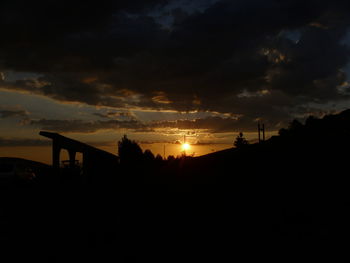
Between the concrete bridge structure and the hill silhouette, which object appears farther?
the concrete bridge structure

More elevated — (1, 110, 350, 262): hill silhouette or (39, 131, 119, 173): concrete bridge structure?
(39, 131, 119, 173): concrete bridge structure

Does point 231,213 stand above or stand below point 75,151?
below

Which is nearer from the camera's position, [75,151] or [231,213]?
[231,213]

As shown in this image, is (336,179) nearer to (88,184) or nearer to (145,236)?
(145,236)

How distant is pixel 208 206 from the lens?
776 centimetres

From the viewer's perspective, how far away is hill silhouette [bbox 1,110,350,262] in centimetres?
566

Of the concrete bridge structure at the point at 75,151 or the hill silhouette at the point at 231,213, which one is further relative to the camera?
the concrete bridge structure at the point at 75,151

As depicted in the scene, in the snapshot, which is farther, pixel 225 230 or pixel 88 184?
pixel 88 184

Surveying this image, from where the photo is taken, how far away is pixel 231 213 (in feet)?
23.4

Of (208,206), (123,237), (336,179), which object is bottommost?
(123,237)

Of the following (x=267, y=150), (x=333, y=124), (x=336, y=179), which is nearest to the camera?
(x=336, y=179)

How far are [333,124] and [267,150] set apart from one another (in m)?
1.36

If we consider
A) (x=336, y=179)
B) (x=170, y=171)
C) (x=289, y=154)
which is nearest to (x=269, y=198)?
(x=289, y=154)

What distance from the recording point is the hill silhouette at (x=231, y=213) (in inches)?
223
